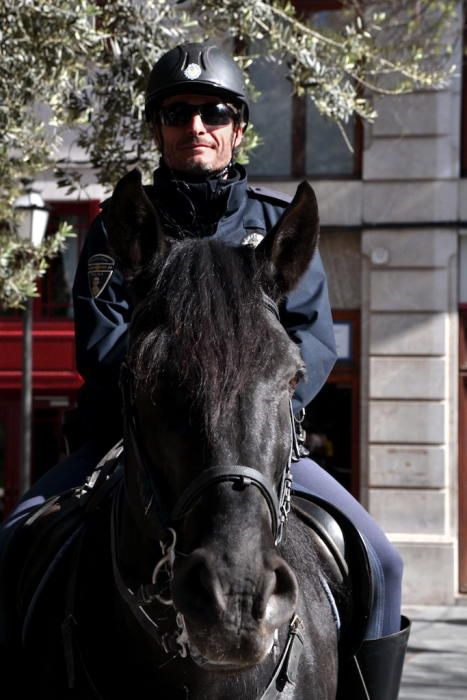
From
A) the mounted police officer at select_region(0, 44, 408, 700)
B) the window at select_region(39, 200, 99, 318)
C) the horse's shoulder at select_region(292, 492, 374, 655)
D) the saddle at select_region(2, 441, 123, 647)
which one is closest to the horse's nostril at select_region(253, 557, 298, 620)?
the mounted police officer at select_region(0, 44, 408, 700)

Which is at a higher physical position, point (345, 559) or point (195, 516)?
point (195, 516)

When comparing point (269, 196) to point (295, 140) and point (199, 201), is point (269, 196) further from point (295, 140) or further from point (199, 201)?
point (295, 140)

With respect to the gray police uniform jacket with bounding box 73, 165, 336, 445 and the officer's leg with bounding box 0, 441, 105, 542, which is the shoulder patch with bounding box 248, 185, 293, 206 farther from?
the officer's leg with bounding box 0, 441, 105, 542

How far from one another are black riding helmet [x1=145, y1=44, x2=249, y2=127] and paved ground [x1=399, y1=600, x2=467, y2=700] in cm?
733

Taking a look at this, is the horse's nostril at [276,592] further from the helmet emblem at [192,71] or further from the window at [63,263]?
the window at [63,263]

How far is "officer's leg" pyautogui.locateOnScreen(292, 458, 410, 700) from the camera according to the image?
4035 millimetres

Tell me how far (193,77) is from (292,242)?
1204mm

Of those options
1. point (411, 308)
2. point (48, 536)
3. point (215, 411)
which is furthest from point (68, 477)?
point (411, 308)

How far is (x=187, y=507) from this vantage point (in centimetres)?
285

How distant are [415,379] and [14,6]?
875 centimetres

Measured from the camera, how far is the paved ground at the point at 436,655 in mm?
10969

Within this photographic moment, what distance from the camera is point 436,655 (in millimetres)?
12906

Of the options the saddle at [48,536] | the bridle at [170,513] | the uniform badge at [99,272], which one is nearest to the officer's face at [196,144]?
the uniform badge at [99,272]

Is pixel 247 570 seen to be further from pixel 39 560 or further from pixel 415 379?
pixel 415 379
